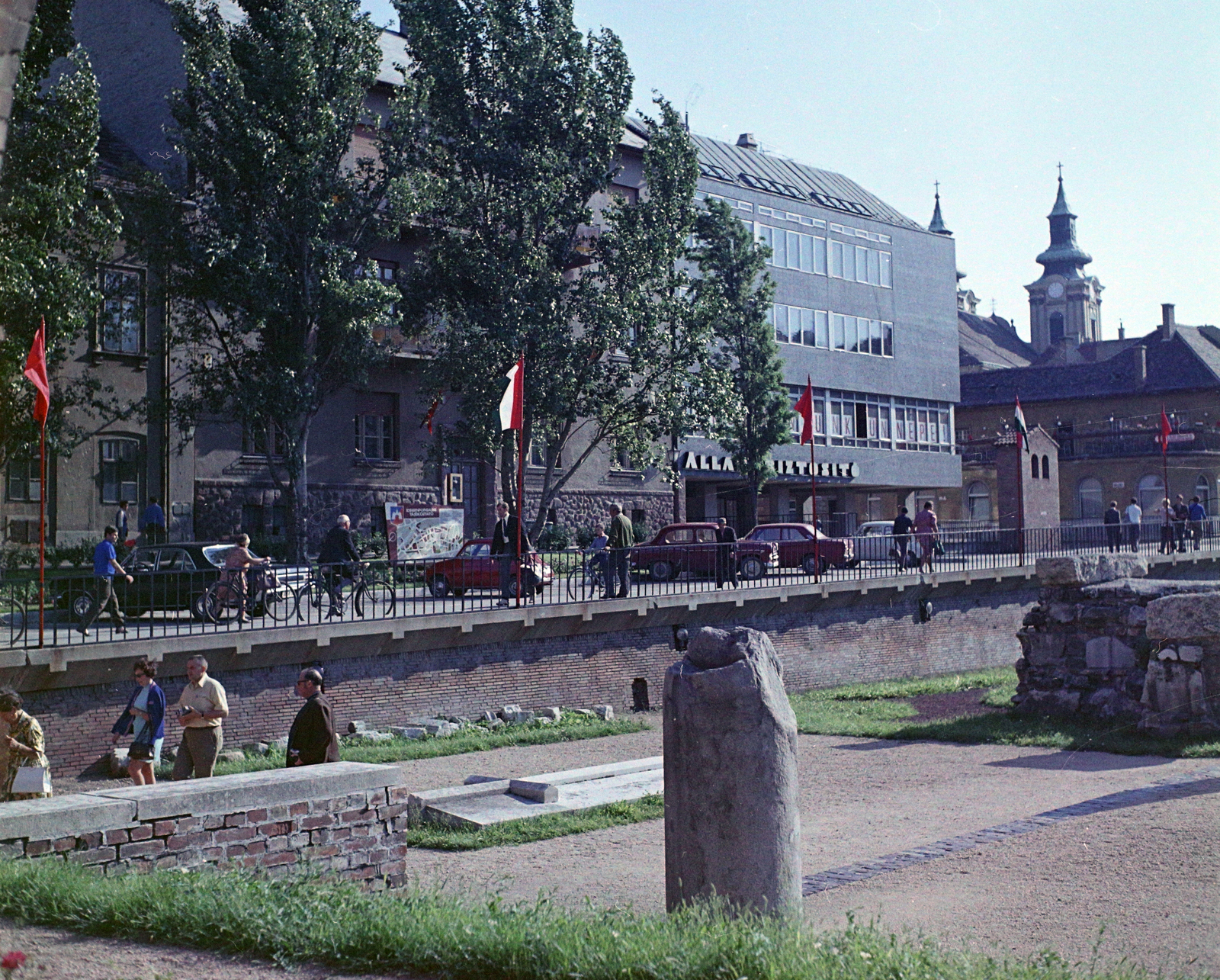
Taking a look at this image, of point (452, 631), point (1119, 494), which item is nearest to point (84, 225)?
point (452, 631)

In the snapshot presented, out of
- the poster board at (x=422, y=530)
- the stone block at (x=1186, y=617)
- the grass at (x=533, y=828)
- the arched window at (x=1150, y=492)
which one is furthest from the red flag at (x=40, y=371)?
the arched window at (x=1150, y=492)

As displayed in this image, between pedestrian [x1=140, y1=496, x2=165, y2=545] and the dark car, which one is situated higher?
pedestrian [x1=140, y1=496, x2=165, y2=545]

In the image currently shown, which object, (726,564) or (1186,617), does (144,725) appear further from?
(726,564)

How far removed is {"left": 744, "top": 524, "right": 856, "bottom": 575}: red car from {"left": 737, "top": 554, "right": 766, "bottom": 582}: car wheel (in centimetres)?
177

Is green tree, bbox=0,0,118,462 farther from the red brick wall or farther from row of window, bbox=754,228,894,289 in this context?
row of window, bbox=754,228,894,289

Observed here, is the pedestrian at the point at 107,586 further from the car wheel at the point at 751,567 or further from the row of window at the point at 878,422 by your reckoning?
Result: the row of window at the point at 878,422

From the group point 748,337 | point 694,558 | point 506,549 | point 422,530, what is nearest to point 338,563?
point 506,549

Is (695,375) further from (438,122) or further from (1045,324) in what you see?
(1045,324)

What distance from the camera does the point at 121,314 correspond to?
29.6 meters

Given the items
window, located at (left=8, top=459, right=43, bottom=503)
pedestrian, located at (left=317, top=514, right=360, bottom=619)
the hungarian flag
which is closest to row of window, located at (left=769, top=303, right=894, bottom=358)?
the hungarian flag

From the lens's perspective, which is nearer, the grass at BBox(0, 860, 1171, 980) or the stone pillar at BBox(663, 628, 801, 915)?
the grass at BBox(0, 860, 1171, 980)

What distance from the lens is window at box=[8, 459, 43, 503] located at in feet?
98.4

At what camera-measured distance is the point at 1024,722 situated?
19.5m

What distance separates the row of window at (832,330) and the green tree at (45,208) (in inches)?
1151
